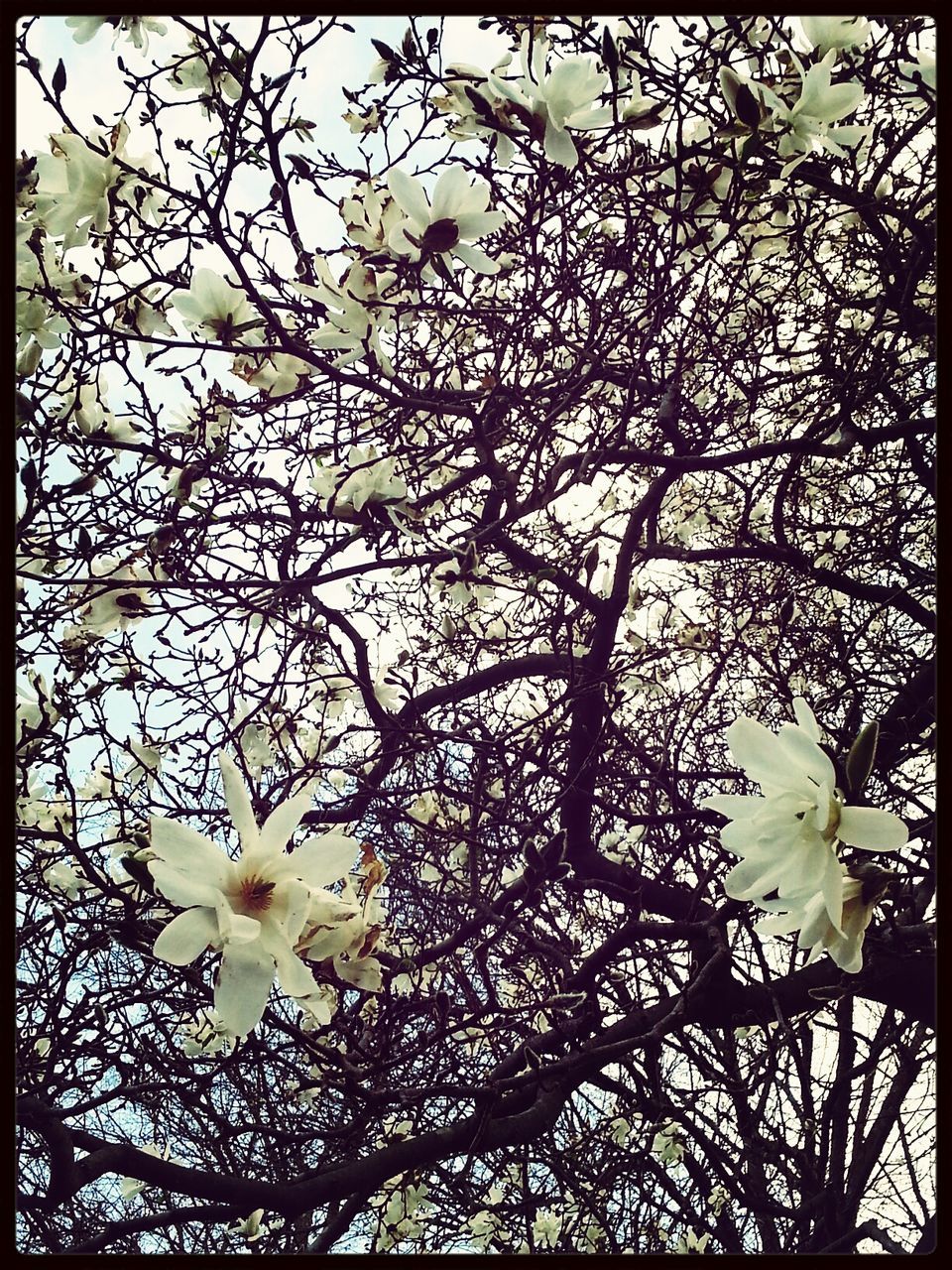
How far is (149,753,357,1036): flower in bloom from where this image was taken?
750mm

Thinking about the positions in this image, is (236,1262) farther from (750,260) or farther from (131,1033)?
(750,260)

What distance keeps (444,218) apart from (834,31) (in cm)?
64

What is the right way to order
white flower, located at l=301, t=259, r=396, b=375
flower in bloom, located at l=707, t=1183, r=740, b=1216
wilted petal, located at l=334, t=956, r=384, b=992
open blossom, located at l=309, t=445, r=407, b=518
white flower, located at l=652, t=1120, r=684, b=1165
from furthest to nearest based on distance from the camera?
flower in bloom, located at l=707, t=1183, r=740, b=1216
white flower, located at l=652, t=1120, r=684, b=1165
open blossom, located at l=309, t=445, r=407, b=518
white flower, located at l=301, t=259, r=396, b=375
wilted petal, located at l=334, t=956, r=384, b=992

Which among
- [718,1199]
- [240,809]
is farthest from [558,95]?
[718,1199]

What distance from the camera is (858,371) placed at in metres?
2.21

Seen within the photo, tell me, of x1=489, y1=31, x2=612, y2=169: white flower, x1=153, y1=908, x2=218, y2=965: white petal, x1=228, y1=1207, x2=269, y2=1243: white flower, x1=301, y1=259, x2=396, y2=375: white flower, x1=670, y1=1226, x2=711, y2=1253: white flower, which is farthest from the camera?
x1=670, y1=1226, x2=711, y2=1253: white flower

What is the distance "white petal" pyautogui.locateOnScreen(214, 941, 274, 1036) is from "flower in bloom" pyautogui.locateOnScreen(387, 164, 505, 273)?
3.11 feet

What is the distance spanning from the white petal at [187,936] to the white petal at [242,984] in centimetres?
2

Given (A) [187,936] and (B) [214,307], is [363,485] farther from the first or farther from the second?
(A) [187,936]

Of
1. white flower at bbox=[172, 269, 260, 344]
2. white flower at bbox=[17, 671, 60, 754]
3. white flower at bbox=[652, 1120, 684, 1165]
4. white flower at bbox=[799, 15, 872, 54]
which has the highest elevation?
white flower at bbox=[799, 15, 872, 54]

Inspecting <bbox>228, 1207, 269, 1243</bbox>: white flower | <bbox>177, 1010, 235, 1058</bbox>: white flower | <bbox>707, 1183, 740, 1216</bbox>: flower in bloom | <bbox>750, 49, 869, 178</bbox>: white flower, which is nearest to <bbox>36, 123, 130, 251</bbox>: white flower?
<bbox>750, 49, 869, 178</bbox>: white flower

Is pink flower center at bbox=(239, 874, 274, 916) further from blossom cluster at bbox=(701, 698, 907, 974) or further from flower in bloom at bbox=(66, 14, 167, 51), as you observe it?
flower in bloom at bbox=(66, 14, 167, 51)

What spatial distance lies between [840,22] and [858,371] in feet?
3.44

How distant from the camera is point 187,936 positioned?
2.48ft
